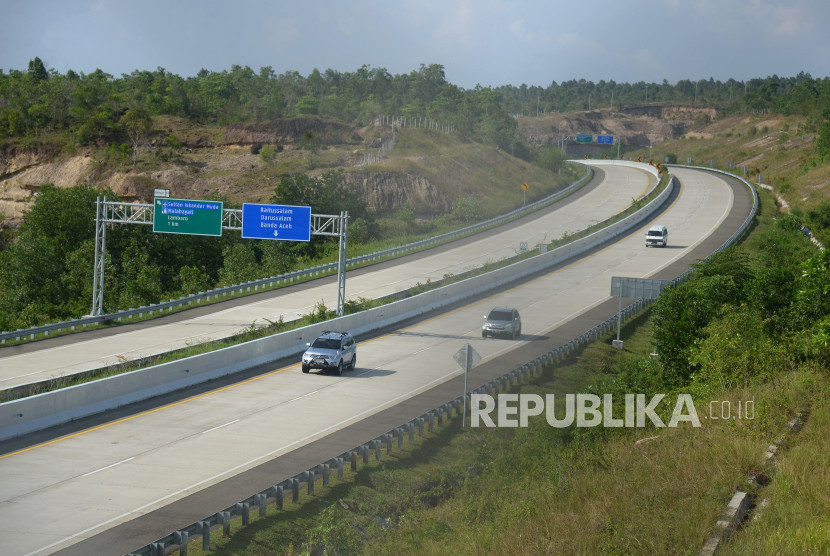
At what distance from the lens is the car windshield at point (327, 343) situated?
33.1 meters

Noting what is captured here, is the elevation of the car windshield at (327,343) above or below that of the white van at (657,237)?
below

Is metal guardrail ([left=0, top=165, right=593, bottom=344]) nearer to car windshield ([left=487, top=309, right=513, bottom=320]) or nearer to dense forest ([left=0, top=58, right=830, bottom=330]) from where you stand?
dense forest ([left=0, top=58, right=830, bottom=330])

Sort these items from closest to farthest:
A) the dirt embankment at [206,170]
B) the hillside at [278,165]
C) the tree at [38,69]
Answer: the dirt embankment at [206,170], the hillside at [278,165], the tree at [38,69]

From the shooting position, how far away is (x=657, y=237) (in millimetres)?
68812

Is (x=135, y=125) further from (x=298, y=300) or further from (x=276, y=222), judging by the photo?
(x=276, y=222)

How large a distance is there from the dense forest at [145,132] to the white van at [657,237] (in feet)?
84.8

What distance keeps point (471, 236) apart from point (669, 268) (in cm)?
2351

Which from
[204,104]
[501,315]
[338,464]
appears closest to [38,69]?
[204,104]

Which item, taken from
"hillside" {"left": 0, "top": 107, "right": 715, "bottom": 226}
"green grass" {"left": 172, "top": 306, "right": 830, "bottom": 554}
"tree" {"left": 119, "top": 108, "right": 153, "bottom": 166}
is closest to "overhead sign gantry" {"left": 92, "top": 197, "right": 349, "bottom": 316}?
"green grass" {"left": 172, "top": 306, "right": 830, "bottom": 554}

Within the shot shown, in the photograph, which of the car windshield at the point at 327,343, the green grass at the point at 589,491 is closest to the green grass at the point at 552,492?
the green grass at the point at 589,491

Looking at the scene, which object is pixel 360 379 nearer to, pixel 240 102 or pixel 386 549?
pixel 386 549

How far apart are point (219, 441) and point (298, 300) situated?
2873 centimetres

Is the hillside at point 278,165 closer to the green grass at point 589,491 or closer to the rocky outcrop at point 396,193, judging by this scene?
the rocky outcrop at point 396,193

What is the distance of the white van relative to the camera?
225ft
